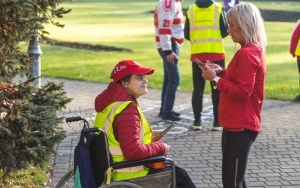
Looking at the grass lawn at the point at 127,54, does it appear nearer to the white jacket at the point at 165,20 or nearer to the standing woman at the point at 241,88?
the white jacket at the point at 165,20

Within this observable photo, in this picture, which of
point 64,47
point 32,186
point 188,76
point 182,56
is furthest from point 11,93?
point 64,47

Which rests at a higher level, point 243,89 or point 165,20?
point 243,89

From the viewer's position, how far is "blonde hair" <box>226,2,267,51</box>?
5754 mm

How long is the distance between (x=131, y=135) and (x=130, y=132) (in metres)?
0.02

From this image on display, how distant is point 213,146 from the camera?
376 inches

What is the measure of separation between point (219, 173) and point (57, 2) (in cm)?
271

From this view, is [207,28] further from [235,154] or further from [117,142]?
[117,142]

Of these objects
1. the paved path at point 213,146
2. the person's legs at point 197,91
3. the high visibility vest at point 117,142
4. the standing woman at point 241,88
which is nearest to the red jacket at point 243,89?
the standing woman at point 241,88

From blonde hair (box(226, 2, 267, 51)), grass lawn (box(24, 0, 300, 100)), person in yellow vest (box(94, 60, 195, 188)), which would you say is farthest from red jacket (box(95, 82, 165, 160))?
grass lawn (box(24, 0, 300, 100))

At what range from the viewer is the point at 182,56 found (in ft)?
71.9

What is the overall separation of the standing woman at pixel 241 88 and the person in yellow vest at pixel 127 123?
484 millimetres

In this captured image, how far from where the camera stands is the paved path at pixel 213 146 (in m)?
8.05

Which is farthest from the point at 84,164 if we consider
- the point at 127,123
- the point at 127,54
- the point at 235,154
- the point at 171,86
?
the point at 127,54

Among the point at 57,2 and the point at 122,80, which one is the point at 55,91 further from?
the point at 122,80
